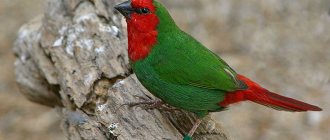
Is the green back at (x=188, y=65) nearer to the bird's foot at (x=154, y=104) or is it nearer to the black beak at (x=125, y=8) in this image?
the black beak at (x=125, y=8)

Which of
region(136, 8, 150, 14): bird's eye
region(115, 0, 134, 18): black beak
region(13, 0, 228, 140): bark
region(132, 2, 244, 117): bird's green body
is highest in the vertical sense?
region(136, 8, 150, 14): bird's eye

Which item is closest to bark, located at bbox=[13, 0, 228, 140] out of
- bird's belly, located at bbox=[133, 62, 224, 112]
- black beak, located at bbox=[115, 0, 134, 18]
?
bird's belly, located at bbox=[133, 62, 224, 112]

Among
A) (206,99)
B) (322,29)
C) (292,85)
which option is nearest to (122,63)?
(206,99)

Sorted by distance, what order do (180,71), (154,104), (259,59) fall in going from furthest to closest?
1. (259,59)
2. (154,104)
3. (180,71)

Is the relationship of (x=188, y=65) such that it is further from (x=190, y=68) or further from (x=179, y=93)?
(x=179, y=93)

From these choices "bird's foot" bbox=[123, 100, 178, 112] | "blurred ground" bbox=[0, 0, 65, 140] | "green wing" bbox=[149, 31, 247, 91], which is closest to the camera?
"green wing" bbox=[149, 31, 247, 91]

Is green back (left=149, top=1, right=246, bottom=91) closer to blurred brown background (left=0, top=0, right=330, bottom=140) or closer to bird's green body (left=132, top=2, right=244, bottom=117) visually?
bird's green body (left=132, top=2, right=244, bottom=117)

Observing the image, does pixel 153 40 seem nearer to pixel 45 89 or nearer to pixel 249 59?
pixel 45 89

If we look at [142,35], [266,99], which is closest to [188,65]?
[142,35]
